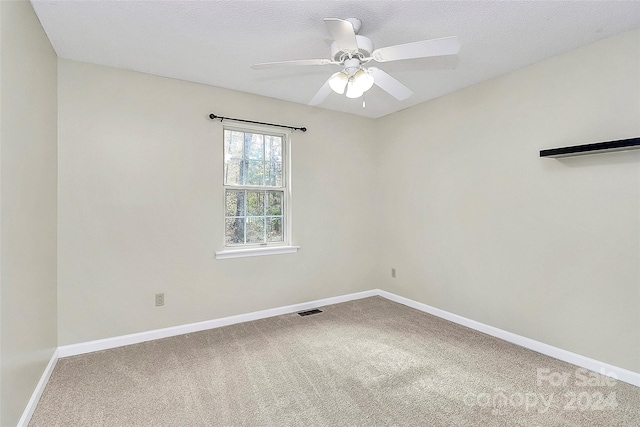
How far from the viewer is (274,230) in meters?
3.79

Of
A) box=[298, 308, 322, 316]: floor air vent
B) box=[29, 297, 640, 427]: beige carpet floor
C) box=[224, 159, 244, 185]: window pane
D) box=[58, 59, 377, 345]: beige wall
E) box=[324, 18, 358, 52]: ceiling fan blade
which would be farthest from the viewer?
box=[298, 308, 322, 316]: floor air vent

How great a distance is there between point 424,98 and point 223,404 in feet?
11.7

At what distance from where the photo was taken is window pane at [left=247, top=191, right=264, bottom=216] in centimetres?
361

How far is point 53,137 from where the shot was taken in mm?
2494

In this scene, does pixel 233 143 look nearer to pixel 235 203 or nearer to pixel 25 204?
pixel 235 203

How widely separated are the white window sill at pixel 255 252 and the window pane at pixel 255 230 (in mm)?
148

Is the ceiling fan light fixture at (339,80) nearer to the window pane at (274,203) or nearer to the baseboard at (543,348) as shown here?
the window pane at (274,203)

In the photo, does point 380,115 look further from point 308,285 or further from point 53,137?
point 53,137

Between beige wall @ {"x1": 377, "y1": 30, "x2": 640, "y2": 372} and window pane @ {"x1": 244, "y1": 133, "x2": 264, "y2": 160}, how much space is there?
186cm

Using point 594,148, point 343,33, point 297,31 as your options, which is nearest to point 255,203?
point 297,31

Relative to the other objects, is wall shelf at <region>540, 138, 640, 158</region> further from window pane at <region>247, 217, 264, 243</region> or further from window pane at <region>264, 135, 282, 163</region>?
window pane at <region>247, 217, 264, 243</region>

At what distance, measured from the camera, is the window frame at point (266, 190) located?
3.40 m

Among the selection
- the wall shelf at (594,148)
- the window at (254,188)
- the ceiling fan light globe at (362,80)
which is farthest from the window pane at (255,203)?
the wall shelf at (594,148)

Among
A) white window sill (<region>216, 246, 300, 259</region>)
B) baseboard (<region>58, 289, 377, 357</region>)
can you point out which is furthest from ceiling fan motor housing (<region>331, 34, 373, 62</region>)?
baseboard (<region>58, 289, 377, 357</region>)
